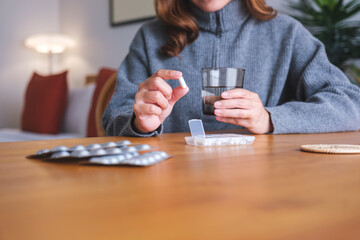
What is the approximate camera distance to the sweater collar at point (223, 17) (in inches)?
50.4

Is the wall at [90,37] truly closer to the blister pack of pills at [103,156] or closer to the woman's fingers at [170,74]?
the woman's fingers at [170,74]

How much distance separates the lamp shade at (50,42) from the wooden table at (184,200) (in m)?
3.63

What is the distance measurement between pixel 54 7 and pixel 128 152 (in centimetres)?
452

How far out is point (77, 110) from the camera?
316cm

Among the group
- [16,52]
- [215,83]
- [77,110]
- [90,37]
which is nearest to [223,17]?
[215,83]

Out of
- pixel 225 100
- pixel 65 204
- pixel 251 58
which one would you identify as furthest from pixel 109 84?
pixel 65 204

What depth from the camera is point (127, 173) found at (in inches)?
14.3

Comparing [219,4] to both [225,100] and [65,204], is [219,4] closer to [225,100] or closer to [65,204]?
[225,100]

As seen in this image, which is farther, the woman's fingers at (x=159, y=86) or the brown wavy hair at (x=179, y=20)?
the brown wavy hair at (x=179, y=20)

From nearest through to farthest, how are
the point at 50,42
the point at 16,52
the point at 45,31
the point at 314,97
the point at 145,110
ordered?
the point at 145,110 < the point at 314,97 < the point at 50,42 < the point at 16,52 < the point at 45,31

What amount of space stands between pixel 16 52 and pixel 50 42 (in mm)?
686

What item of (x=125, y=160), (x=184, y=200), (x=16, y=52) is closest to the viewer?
(x=184, y=200)

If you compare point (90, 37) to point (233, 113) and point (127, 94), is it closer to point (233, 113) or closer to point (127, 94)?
point (127, 94)

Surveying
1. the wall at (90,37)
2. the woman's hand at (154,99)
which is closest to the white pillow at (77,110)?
the wall at (90,37)
